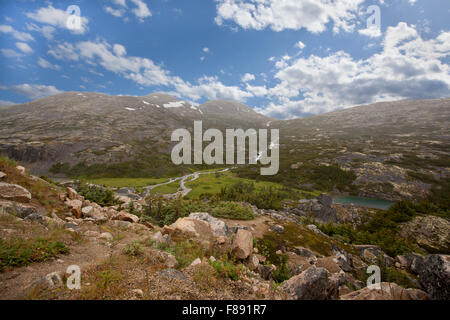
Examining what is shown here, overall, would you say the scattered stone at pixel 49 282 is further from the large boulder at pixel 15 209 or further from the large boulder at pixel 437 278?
the large boulder at pixel 437 278

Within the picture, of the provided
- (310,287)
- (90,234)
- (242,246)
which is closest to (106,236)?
(90,234)

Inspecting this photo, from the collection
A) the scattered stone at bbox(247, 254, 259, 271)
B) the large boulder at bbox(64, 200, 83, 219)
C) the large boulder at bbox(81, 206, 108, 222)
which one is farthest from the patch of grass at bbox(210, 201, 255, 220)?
the large boulder at bbox(64, 200, 83, 219)

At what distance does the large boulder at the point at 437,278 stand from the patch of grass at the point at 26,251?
12.3 meters

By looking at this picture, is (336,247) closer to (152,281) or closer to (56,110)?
(152,281)

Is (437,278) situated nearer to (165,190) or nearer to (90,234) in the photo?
(90,234)

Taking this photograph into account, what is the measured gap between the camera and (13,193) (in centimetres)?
862

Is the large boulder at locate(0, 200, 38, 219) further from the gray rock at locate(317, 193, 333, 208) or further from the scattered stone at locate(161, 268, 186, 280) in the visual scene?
the gray rock at locate(317, 193, 333, 208)

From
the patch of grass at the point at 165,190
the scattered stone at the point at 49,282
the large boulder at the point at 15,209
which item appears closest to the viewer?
the scattered stone at the point at 49,282

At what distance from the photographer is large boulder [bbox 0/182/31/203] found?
830cm

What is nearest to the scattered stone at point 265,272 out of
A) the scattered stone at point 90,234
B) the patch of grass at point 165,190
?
the scattered stone at point 90,234

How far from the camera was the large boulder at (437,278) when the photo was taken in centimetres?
575

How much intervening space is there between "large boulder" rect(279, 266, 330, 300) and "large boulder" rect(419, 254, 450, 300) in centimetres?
351

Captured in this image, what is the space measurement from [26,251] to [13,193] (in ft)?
19.2
